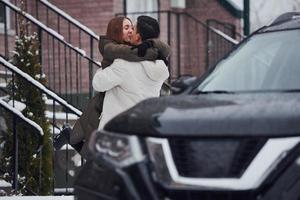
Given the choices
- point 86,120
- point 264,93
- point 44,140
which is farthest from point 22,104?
point 264,93

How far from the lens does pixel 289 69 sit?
4348 mm

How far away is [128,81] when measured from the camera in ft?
18.3

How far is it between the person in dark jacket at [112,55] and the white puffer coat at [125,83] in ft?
0.21

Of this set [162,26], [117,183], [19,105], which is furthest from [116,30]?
[162,26]

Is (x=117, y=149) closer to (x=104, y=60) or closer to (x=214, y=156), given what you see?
(x=214, y=156)

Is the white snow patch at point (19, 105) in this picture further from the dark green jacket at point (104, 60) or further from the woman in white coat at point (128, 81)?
the woman in white coat at point (128, 81)

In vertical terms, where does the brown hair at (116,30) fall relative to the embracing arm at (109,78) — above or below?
above

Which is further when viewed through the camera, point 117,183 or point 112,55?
point 112,55

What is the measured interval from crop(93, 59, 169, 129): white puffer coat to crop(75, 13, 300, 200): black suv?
1633 mm

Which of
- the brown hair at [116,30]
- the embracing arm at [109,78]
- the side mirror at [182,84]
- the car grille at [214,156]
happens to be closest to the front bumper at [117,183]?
the car grille at [214,156]

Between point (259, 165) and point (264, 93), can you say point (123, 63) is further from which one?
point (259, 165)

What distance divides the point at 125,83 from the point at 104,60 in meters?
0.28

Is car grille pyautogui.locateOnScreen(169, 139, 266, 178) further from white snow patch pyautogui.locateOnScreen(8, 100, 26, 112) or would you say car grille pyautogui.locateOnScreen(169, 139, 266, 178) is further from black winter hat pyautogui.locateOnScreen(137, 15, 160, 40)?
white snow patch pyautogui.locateOnScreen(8, 100, 26, 112)

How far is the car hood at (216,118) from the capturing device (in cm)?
327
